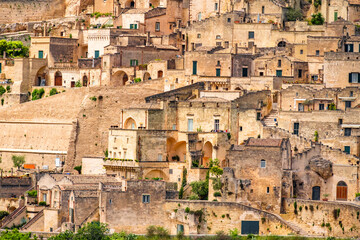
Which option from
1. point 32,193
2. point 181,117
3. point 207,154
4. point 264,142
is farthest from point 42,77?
point 264,142

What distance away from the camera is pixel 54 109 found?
262 feet

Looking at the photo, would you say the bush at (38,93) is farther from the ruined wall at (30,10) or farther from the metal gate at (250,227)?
the metal gate at (250,227)

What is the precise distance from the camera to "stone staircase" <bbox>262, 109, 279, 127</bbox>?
71.7 m

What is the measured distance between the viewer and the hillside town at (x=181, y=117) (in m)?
64.8

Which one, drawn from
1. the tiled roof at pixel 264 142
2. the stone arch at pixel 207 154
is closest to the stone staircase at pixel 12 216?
the stone arch at pixel 207 154

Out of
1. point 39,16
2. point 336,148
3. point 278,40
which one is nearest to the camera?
point 336,148

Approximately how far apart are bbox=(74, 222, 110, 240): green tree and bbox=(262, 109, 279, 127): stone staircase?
13.2m

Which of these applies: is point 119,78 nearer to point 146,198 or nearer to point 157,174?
point 157,174

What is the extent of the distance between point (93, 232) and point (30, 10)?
38.3 meters

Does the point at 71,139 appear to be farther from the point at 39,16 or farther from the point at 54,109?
the point at 39,16

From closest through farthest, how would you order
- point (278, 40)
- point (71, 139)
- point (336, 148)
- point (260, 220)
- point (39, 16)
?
point (260, 220) < point (336, 148) < point (71, 139) < point (278, 40) < point (39, 16)

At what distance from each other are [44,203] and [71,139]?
30.7 feet

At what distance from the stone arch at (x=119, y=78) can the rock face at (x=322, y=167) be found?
64.7 ft

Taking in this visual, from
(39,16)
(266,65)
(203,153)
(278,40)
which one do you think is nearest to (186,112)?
(203,153)
